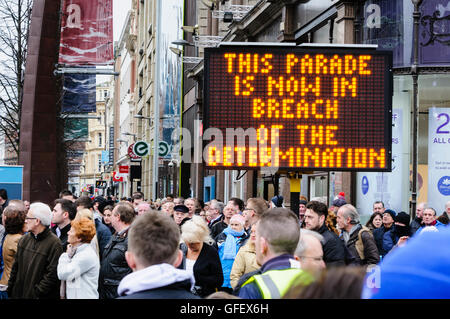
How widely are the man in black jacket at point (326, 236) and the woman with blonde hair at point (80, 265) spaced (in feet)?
7.61

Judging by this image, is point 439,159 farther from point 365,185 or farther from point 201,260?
point 201,260

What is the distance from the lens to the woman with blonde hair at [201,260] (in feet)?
25.7

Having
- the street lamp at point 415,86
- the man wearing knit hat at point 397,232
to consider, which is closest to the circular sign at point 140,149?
the street lamp at point 415,86

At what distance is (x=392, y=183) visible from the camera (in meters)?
15.8

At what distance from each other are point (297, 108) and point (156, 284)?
17.1 ft

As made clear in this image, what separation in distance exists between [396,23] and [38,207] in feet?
32.5

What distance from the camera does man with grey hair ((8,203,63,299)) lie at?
24.9ft

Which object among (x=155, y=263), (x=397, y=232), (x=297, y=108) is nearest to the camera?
(x=155, y=263)

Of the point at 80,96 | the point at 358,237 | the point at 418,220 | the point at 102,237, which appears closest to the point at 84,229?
the point at 102,237

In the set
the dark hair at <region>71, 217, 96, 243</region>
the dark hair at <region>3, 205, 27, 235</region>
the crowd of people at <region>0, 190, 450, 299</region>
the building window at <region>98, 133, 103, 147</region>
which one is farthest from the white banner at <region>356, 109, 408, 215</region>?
the building window at <region>98, 133, 103, 147</region>

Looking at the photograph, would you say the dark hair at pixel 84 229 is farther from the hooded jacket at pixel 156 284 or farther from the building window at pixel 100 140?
the building window at pixel 100 140

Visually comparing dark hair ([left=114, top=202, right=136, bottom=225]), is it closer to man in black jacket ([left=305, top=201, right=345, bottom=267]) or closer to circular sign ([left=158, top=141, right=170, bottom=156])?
man in black jacket ([left=305, top=201, right=345, bottom=267])

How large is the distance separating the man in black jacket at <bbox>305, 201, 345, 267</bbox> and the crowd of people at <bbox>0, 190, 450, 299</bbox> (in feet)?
0.04
